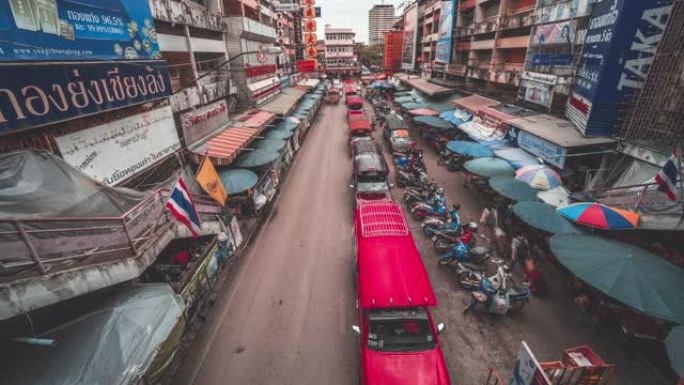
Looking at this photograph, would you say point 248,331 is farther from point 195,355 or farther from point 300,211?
point 300,211

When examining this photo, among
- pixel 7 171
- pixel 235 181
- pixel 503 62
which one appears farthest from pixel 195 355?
pixel 503 62

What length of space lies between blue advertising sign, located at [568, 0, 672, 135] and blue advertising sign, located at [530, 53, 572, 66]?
199 cm

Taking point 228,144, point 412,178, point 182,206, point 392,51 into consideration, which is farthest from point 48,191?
point 392,51

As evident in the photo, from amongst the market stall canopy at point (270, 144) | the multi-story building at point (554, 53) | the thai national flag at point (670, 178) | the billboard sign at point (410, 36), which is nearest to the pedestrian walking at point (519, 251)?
the thai national flag at point (670, 178)

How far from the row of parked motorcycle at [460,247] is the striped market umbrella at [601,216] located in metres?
2.80

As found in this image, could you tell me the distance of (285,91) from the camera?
113 ft

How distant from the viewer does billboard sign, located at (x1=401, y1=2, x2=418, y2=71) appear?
4691 centimetres

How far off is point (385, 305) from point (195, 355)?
5308 mm

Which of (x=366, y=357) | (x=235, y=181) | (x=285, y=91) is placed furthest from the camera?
(x=285, y=91)

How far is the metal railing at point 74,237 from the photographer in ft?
15.1

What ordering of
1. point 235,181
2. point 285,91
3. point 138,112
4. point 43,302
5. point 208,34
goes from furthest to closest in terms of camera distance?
point 285,91
point 208,34
point 235,181
point 138,112
point 43,302

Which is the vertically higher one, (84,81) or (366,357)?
(84,81)

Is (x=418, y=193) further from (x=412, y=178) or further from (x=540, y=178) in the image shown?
(x=540, y=178)

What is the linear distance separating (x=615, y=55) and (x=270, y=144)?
16.8m
